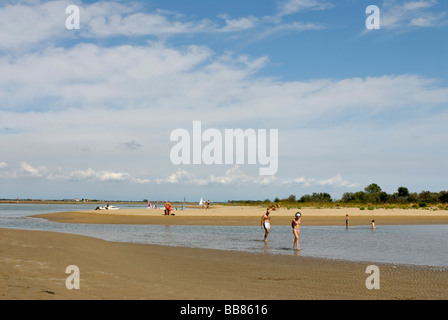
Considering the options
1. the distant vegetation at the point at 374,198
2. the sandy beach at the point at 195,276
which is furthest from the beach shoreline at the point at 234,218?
the distant vegetation at the point at 374,198

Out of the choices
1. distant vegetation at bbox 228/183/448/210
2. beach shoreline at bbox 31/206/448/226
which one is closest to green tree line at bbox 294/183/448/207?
distant vegetation at bbox 228/183/448/210

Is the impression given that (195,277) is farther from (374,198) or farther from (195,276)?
(374,198)

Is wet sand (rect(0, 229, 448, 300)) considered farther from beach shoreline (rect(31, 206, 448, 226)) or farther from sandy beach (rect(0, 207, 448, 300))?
beach shoreline (rect(31, 206, 448, 226))

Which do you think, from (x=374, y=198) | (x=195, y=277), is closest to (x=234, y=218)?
(x=195, y=277)

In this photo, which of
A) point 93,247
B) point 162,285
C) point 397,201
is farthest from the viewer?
point 397,201

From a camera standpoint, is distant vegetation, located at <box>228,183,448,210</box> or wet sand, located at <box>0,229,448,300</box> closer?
wet sand, located at <box>0,229,448,300</box>

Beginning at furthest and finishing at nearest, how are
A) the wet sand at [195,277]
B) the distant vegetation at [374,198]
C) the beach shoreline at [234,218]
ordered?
the distant vegetation at [374,198], the beach shoreline at [234,218], the wet sand at [195,277]

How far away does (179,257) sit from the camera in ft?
59.9

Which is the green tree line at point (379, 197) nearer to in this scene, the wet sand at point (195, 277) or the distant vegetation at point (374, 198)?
the distant vegetation at point (374, 198)
